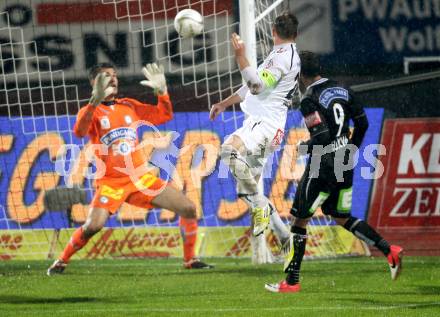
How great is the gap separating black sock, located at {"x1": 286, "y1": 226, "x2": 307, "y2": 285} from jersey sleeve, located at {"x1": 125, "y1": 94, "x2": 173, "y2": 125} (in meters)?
2.22

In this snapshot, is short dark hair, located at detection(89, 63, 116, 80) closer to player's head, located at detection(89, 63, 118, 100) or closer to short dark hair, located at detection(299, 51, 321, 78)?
player's head, located at detection(89, 63, 118, 100)

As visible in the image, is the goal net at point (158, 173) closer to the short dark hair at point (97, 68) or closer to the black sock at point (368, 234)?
the short dark hair at point (97, 68)

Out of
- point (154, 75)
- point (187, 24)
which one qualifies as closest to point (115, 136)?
point (154, 75)

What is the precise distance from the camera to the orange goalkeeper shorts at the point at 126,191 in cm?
1094

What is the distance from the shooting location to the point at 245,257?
12.5m

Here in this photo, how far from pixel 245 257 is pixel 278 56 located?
11.0 feet

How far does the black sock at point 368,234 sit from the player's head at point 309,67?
3.94 feet

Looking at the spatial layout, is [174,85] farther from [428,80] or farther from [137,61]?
[428,80]

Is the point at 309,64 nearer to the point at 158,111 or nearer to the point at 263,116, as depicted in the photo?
the point at 263,116

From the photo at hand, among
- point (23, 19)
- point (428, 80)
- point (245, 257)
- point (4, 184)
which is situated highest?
point (23, 19)

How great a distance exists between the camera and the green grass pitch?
8.38 metres

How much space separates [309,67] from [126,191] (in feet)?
8.96

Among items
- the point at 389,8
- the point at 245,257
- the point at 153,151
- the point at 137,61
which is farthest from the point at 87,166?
the point at 389,8

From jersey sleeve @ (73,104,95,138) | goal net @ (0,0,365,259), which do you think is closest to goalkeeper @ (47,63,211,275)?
jersey sleeve @ (73,104,95,138)
